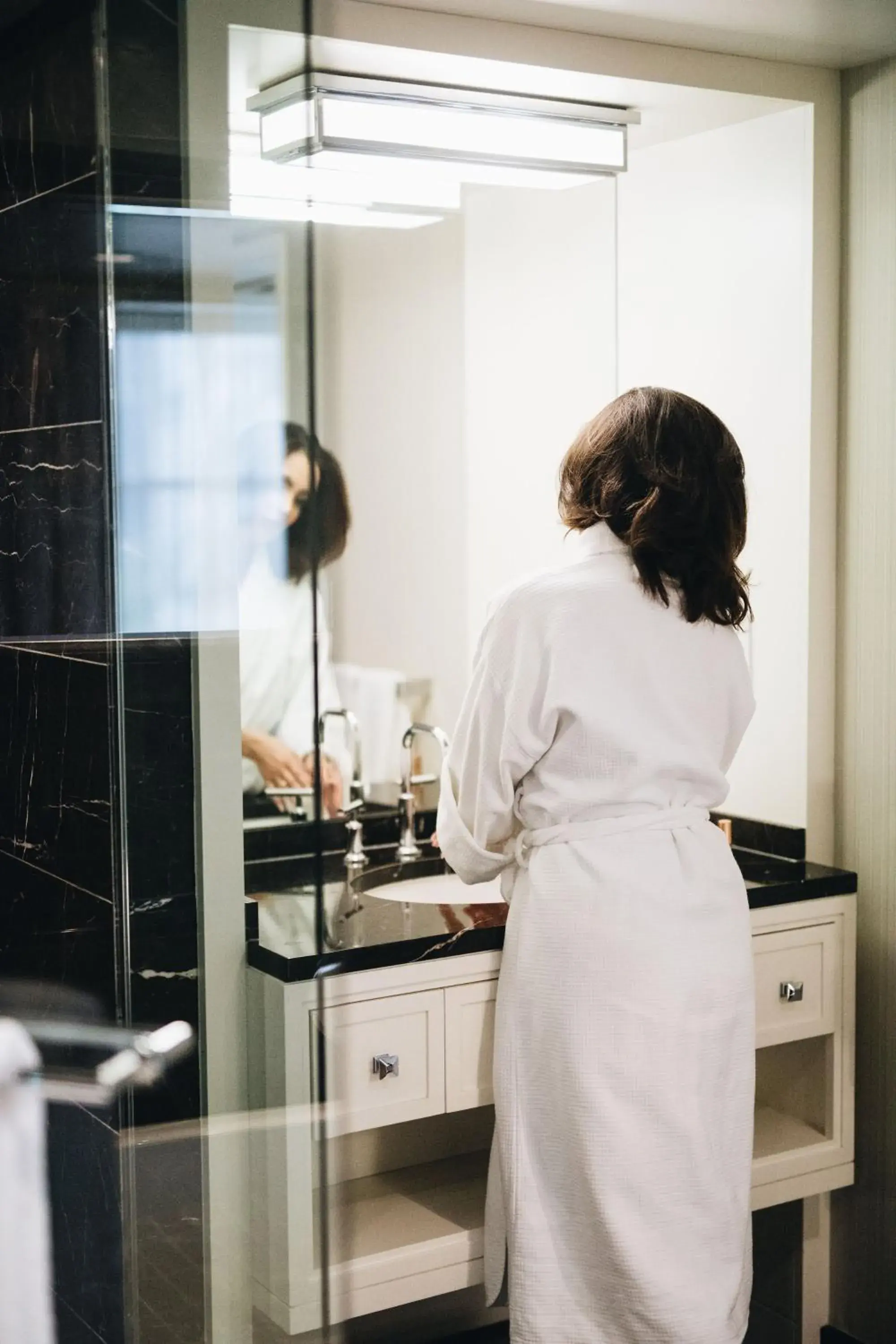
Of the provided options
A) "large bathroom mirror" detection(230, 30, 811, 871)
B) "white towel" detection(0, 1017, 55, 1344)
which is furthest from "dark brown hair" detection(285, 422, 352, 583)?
"large bathroom mirror" detection(230, 30, 811, 871)

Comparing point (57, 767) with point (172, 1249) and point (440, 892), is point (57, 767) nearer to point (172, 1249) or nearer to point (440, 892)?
point (172, 1249)

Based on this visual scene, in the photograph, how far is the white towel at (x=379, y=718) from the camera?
2414 millimetres

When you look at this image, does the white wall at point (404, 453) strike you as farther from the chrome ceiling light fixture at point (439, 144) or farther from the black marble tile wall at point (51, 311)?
the black marble tile wall at point (51, 311)

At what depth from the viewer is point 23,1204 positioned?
1.15 m

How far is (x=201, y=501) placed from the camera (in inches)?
42.3

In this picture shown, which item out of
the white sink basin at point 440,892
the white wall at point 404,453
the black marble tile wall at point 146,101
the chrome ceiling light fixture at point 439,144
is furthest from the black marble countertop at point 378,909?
the chrome ceiling light fixture at point 439,144

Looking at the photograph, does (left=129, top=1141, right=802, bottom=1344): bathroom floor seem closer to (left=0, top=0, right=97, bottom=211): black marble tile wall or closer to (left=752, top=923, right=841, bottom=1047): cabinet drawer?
(left=0, top=0, right=97, bottom=211): black marble tile wall

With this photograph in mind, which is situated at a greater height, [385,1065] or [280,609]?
[280,609]

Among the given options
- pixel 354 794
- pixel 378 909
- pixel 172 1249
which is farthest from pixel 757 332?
pixel 172 1249

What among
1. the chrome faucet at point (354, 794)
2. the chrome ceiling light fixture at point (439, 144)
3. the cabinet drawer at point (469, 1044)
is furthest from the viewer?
the chrome faucet at point (354, 794)

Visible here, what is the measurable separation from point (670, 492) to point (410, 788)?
84cm

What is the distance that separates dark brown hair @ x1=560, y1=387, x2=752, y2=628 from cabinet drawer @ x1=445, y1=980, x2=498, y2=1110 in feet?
1.87

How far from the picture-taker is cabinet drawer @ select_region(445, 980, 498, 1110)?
1.88 metres

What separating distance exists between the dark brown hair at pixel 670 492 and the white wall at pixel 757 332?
1.60 feet
